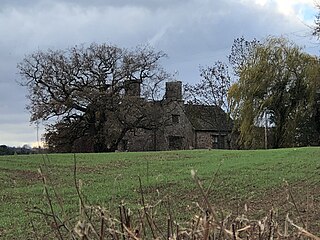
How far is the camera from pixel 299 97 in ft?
123

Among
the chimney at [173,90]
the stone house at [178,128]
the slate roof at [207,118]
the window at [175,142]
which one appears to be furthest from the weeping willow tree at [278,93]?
the slate roof at [207,118]

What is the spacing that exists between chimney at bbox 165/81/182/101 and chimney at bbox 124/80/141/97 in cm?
314

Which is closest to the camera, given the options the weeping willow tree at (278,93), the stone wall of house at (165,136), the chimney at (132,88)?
the weeping willow tree at (278,93)

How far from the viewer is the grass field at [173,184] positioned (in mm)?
11039

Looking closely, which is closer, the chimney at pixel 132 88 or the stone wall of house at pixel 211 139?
the chimney at pixel 132 88

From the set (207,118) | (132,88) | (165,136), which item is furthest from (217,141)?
(132,88)

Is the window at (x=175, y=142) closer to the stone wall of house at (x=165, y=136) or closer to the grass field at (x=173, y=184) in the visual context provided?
the stone wall of house at (x=165, y=136)

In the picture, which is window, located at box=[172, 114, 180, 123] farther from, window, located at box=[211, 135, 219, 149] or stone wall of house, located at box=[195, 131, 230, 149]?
window, located at box=[211, 135, 219, 149]

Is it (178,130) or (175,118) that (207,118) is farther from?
(175,118)

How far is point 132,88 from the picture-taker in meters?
42.2

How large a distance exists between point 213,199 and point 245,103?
2526cm

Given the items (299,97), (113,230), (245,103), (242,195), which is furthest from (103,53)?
(113,230)

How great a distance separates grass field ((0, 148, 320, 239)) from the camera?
11039 mm

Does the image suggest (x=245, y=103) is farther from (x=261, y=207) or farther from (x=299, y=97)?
(x=261, y=207)
